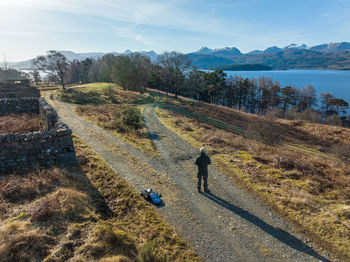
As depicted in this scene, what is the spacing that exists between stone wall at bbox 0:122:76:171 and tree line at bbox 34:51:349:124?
43.6m

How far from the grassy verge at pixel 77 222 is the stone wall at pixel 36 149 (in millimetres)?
880

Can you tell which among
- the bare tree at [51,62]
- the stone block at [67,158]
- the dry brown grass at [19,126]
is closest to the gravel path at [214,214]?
the stone block at [67,158]

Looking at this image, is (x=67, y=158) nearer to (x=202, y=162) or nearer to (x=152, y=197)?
(x=152, y=197)

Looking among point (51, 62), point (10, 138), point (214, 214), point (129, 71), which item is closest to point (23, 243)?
point (10, 138)

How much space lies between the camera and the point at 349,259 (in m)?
6.36

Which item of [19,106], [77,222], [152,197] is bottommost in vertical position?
[152,197]

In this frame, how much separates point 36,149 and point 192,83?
53913 mm

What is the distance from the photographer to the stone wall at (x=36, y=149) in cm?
975

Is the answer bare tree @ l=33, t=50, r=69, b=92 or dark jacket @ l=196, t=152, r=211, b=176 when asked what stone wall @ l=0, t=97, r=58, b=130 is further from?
bare tree @ l=33, t=50, r=69, b=92

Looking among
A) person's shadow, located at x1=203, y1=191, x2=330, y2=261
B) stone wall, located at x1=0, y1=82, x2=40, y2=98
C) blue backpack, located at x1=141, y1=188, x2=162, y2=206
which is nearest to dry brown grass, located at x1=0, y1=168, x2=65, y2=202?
blue backpack, located at x1=141, y1=188, x2=162, y2=206

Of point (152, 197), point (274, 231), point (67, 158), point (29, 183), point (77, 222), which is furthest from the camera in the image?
point (67, 158)

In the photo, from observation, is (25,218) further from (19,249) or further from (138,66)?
(138,66)

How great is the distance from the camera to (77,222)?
6863 mm

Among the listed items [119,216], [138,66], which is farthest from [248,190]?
[138,66]
